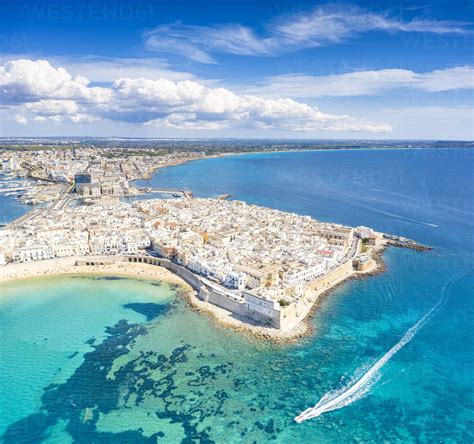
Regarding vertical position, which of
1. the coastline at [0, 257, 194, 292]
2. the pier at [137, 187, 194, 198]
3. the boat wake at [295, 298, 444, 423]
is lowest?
the boat wake at [295, 298, 444, 423]

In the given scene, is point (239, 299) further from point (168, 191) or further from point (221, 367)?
point (168, 191)

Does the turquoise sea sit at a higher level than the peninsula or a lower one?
lower

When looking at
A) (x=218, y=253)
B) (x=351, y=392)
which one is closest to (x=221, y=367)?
(x=351, y=392)

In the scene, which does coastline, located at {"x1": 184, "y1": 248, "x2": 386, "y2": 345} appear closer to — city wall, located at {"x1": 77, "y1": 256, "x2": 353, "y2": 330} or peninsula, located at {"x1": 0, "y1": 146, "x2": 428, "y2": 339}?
peninsula, located at {"x1": 0, "y1": 146, "x2": 428, "y2": 339}

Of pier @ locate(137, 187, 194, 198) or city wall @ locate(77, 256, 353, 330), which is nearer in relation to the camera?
city wall @ locate(77, 256, 353, 330)

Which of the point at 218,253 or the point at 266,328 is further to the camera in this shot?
the point at 218,253

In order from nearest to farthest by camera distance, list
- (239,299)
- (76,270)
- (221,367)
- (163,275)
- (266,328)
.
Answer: (221,367), (266,328), (239,299), (163,275), (76,270)

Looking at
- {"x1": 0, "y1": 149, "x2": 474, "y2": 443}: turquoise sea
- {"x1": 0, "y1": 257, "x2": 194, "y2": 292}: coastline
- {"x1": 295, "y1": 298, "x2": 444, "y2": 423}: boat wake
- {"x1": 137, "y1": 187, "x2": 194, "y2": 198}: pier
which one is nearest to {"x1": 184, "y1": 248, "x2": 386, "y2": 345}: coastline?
{"x1": 0, "y1": 149, "x2": 474, "y2": 443}: turquoise sea

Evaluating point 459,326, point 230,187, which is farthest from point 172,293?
point 230,187
